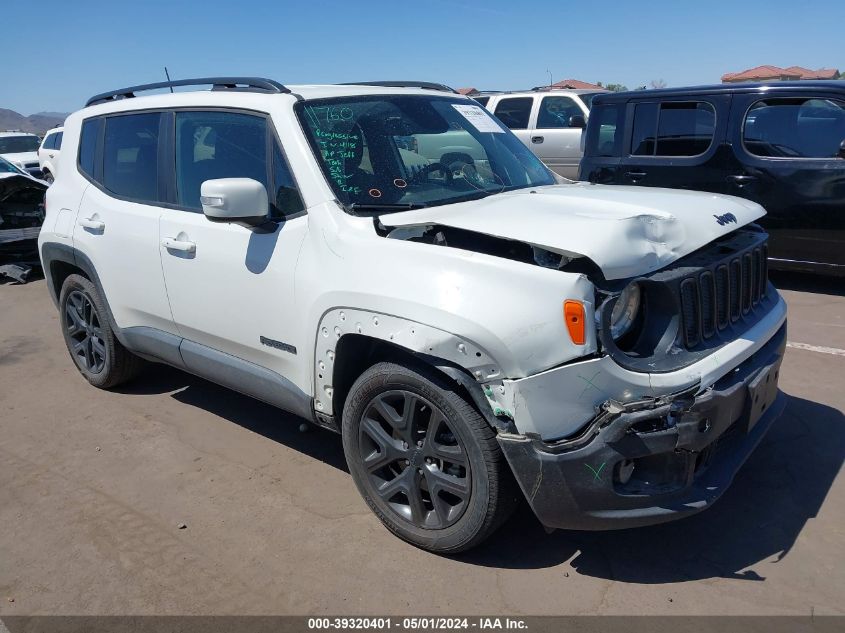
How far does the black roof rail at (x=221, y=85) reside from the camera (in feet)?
12.0

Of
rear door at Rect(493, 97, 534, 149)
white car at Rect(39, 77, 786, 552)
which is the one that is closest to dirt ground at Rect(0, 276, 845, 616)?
white car at Rect(39, 77, 786, 552)

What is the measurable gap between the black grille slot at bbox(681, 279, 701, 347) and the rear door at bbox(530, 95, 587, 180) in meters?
9.70

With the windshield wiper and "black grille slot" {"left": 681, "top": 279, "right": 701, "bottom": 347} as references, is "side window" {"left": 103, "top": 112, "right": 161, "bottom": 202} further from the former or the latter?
"black grille slot" {"left": 681, "top": 279, "right": 701, "bottom": 347}

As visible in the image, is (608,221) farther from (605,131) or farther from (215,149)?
(605,131)

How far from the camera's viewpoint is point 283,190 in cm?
342

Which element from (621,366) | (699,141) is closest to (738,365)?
A: (621,366)

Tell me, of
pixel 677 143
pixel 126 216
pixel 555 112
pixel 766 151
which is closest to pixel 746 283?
pixel 126 216

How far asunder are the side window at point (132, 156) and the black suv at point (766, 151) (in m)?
4.87

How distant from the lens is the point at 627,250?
2.59 meters

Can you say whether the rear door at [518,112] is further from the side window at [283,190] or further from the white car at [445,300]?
the side window at [283,190]

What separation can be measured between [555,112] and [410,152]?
9574 mm

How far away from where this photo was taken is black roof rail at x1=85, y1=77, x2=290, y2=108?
3648 millimetres

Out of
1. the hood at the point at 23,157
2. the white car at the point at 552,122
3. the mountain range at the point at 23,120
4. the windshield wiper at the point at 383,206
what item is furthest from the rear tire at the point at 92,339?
the mountain range at the point at 23,120

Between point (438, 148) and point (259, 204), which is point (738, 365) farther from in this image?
point (259, 204)
